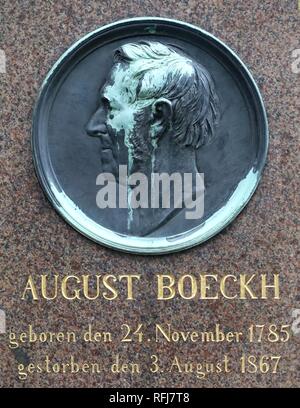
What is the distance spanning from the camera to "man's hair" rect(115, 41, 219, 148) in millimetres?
4859

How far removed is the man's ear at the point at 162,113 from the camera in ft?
16.0

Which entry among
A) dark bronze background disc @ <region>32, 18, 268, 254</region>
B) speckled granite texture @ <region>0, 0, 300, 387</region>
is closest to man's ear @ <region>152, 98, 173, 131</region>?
dark bronze background disc @ <region>32, 18, 268, 254</region>

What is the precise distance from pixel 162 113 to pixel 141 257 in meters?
0.87

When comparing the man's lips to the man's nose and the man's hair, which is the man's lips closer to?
the man's nose

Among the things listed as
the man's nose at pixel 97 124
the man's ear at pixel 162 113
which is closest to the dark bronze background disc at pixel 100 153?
the man's nose at pixel 97 124

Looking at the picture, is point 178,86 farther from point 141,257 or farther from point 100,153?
point 141,257

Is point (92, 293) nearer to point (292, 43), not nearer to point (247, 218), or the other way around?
point (247, 218)

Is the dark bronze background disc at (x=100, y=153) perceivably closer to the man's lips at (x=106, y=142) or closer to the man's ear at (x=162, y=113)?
the man's lips at (x=106, y=142)

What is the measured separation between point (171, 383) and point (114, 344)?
419 millimetres

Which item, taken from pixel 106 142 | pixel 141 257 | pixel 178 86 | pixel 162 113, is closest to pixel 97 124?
pixel 106 142

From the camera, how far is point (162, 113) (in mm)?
4906

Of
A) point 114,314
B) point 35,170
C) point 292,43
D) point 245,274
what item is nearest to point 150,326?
point 114,314

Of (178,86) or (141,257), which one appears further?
(141,257)

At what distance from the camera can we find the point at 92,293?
16.3 feet
